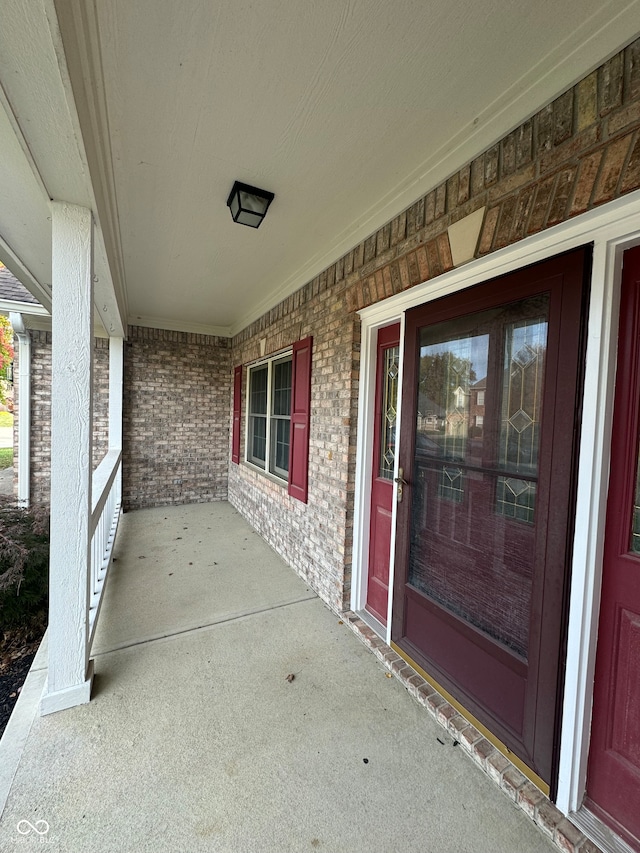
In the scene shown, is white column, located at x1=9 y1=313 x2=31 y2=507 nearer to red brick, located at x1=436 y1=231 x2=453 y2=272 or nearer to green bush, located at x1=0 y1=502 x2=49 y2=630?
green bush, located at x1=0 y1=502 x2=49 y2=630

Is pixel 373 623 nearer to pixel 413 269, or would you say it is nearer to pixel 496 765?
pixel 496 765

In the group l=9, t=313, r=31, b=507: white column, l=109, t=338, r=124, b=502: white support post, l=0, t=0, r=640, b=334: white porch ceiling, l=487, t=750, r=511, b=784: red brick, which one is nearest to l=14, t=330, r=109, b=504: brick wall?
l=9, t=313, r=31, b=507: white column

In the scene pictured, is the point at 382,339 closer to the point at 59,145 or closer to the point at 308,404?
the point at 308,404

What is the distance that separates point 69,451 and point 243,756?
1729 mm

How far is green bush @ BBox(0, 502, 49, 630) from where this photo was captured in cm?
278

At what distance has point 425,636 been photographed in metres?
2.12

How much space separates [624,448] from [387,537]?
160cm

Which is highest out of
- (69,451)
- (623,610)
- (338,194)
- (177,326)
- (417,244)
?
(338,194)

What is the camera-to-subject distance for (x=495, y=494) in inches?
68.9

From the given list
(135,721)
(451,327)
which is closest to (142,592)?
(135,721)

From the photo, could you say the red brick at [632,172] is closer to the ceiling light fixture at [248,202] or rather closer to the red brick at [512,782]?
the ceiling light fixture at [248,202]

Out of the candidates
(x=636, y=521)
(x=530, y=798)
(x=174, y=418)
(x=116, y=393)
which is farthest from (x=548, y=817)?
(x=174, y=418)

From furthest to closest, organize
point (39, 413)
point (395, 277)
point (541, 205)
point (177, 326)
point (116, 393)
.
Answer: point (177, 326) → point (39, 413) → point (116, 393) → point (395, 277) → point (541, 205)

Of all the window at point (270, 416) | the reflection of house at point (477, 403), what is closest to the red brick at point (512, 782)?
the reflection of house at point (477, 403)
